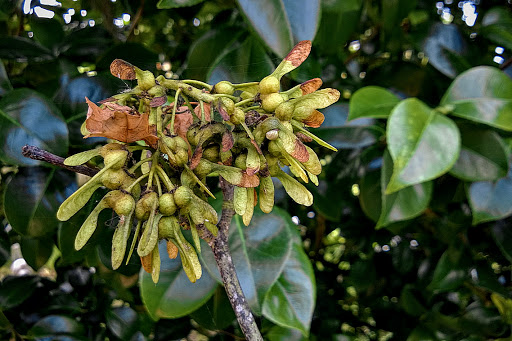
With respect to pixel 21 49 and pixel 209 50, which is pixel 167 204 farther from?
pixel 21 49

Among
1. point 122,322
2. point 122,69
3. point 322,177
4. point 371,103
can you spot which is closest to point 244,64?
point 371,103

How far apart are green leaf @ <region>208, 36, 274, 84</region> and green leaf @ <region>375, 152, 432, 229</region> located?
0.73 feet

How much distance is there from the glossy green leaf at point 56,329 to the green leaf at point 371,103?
0.60 m

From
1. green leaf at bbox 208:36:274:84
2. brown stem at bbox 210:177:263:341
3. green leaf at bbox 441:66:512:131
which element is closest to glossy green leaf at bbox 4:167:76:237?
green leaf at bbox 208:36:274:84

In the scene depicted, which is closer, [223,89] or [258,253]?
[223,89]

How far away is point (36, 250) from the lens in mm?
810

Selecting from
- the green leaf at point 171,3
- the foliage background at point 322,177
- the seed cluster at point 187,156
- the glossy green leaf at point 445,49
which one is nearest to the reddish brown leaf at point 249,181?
the seed cluster at point 187,156

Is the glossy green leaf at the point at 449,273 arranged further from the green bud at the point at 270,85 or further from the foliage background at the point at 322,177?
the green bud at the point at 270,85

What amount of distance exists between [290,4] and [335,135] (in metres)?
0.29

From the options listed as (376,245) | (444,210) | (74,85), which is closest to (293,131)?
(74,85)

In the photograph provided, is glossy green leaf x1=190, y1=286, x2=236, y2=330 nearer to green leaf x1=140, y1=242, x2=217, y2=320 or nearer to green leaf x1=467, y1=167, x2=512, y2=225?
green leaf x1=140, y1=242, x2=217, y2=320

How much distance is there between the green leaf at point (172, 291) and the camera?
66cm

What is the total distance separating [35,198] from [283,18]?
39 cm

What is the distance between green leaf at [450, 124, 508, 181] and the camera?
2.43 feet
